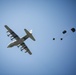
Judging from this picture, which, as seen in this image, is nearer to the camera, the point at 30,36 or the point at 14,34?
the point at 30,36

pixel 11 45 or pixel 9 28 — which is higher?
pixel 9 28

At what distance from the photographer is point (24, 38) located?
53875mm

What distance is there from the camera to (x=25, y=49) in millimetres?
61094

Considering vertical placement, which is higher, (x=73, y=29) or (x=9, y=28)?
(x=9, y=28)

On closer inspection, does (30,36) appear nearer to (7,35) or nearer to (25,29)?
(25,29)

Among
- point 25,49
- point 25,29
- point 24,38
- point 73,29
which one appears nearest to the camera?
point 73,29

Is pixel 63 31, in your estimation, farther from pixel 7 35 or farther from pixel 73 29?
pixel 7 35

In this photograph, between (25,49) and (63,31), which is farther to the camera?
(25,49)

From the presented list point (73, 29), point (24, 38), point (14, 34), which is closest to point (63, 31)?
point (73, 29)

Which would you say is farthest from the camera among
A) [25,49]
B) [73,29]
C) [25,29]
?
[25,49]

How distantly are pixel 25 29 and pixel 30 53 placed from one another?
1559cm

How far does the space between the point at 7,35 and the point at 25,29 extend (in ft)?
30.0

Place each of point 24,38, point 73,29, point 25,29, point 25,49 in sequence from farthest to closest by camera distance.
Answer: point 25,49 → point 24,38 → point 25,29 → point 73,29

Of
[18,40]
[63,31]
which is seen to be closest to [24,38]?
[18,40]
